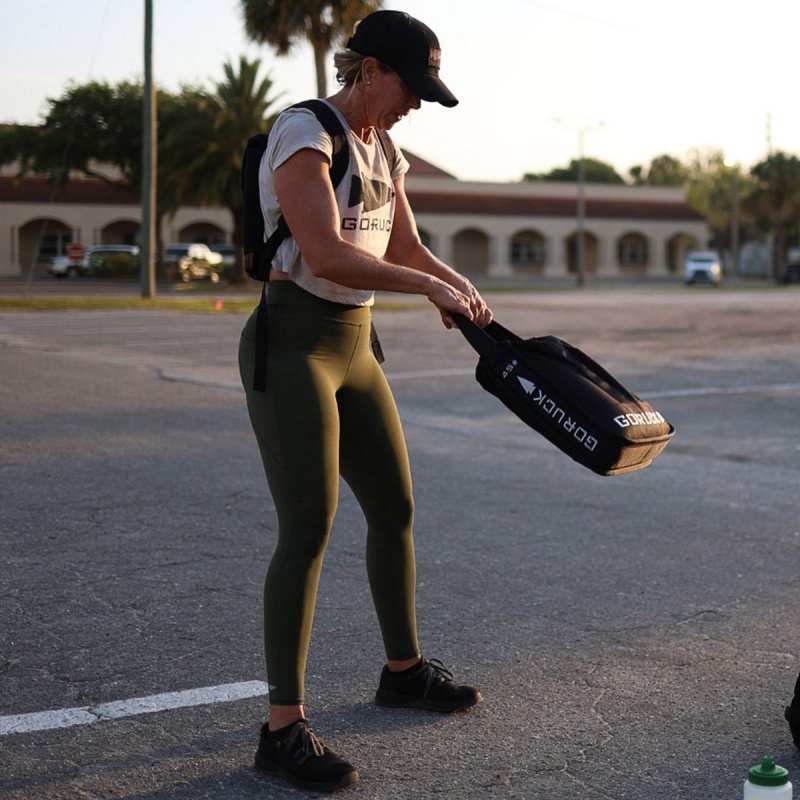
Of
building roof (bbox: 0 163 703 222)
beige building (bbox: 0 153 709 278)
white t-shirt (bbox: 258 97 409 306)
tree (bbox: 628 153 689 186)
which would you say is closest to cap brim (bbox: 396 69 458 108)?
white t-shirt (bbox: 258 97 409 306)

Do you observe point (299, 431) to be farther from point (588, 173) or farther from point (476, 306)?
point (588, 173)

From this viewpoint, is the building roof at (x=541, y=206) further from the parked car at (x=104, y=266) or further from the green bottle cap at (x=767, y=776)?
the green bottle cap at (x=767, y=776)

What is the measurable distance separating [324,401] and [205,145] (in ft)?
155

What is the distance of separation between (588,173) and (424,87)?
11985 centimetres

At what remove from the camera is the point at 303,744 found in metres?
3.34

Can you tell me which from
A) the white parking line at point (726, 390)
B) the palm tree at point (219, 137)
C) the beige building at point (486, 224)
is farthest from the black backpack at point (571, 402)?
the beige building at point (486, 224)

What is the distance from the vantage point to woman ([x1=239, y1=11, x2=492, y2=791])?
10.8ft

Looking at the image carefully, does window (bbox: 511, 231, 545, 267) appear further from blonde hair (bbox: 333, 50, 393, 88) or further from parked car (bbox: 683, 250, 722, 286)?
blonde hair (bbox: 333, 50, 393, 88)

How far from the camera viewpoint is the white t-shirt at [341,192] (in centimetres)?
331

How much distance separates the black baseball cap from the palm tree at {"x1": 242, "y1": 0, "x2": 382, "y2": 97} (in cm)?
3487

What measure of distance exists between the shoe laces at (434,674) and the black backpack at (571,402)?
2.80 feet

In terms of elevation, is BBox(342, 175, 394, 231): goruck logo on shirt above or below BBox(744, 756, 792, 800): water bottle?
above

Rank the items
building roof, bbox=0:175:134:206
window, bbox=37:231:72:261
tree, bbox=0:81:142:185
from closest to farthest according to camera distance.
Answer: tree, bbox=0:81:142:185 → building roof, bbox=0:175:134:206 → window, bbox=37:231:72:261

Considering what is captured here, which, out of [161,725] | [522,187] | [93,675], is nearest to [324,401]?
[161,725]
